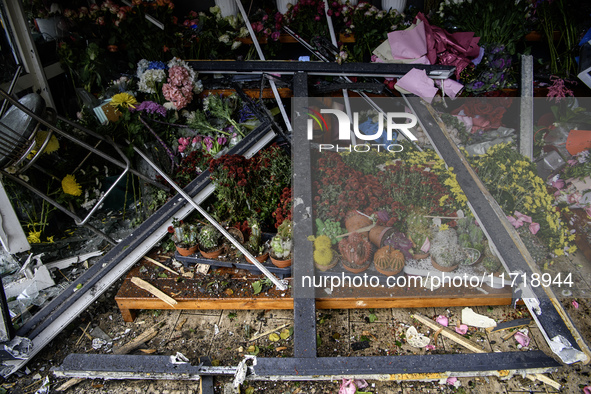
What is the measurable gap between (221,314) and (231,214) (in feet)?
2.56

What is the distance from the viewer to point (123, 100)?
10.7 ft

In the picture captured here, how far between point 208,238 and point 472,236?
1.95 m

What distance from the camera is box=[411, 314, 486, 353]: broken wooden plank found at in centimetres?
228

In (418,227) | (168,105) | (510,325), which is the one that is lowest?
(510,325)

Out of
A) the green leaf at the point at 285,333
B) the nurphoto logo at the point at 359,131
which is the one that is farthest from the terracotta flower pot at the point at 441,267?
the nurphoto logo at the point at 359,131

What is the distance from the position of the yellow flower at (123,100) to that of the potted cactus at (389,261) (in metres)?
2.69

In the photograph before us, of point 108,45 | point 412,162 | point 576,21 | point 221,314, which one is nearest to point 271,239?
point 221,314

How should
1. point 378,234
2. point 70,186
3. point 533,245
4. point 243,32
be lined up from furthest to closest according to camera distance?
point 243,32 < point 70,186 < point 533,245 < point 378,234

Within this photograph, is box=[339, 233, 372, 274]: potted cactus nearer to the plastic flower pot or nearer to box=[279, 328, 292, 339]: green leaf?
box=[279, 328, 292, 339]: green leaf

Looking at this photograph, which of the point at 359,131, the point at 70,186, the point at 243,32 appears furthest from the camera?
the point at 243,32

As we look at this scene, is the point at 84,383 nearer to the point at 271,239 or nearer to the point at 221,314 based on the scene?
the point at 221,314

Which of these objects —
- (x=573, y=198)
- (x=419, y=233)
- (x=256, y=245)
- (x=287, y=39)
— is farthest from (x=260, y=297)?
(x=287, y=39)

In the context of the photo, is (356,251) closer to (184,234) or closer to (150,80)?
(184,234)

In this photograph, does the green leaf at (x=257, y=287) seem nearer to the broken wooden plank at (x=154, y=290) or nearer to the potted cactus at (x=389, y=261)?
the broken wooden plank at (x=154, y=290)
